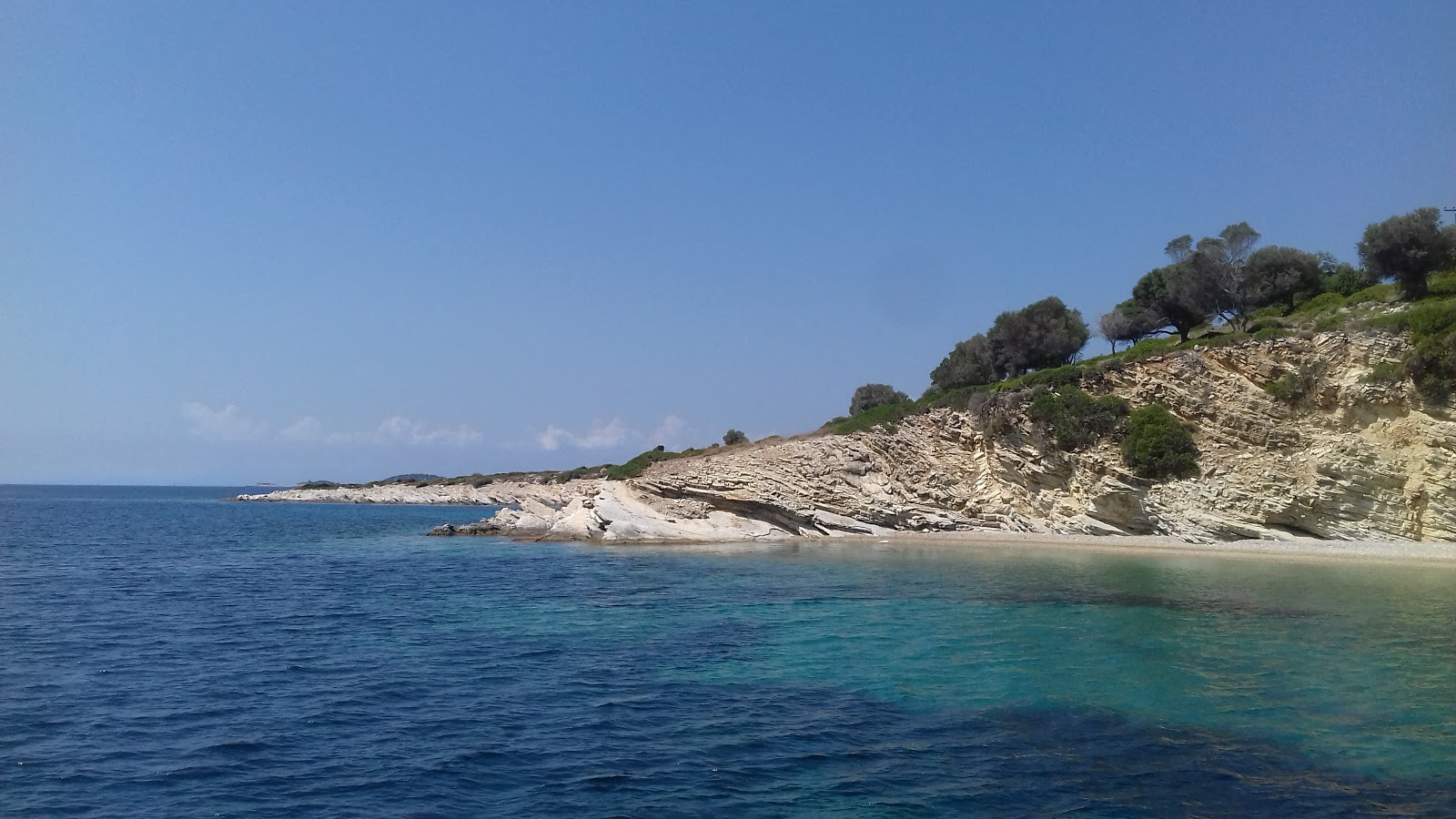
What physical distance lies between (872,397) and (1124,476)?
38.5m

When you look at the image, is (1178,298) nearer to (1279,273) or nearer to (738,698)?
(1279,273)

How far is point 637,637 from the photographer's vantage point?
19469 mm

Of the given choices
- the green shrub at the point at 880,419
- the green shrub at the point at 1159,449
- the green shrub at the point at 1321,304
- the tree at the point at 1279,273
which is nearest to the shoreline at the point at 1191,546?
the green shrub at the point at 1159,449

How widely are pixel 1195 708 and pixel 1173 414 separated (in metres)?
32.7

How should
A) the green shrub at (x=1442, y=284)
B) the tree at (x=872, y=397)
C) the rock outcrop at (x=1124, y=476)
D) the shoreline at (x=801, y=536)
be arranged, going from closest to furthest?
1. the shoreline at (x=801, y=536)
2. the rock outcrop at (x=1124, y=476)
3. the green shrub at (x=1442, y=284)
4. the tree at (x=872, y=397)

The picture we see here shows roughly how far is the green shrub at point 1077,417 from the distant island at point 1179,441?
10 cm

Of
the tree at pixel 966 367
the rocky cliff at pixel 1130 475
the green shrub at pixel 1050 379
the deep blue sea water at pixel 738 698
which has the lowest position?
the deep blue sea water at pixel 738 698

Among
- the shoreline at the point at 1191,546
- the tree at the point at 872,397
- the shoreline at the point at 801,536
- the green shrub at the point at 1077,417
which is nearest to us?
the shoreline at the point at 1191,546

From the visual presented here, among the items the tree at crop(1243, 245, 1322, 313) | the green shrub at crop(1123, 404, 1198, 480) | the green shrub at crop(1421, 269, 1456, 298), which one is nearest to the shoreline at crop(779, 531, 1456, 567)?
the green shrub at crop(1123, 404, 1198, 480)

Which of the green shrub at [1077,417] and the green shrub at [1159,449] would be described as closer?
the green shrub at [1159,449]

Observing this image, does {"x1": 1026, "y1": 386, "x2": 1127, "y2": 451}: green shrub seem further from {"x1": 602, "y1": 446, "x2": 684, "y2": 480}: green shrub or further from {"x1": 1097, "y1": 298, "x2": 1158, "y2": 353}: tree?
{"x1": 602, "y1": 446, "x2": 684, "y2": 480}: green shrub

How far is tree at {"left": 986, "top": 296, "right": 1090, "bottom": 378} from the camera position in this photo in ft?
198

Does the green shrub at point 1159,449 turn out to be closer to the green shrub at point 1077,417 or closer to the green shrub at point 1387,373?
the green shrub at point 1077,417

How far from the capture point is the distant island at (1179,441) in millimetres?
35156
